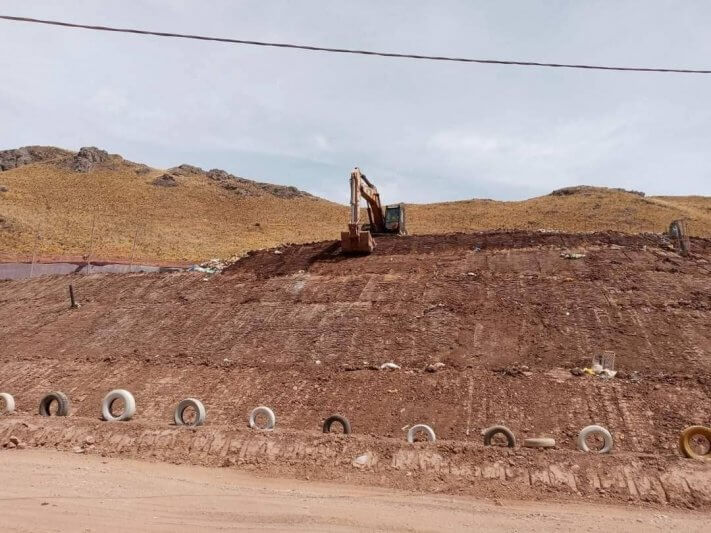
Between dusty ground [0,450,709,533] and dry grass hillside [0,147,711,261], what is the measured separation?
3072cm

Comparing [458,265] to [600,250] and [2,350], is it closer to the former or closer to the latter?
[600,250]

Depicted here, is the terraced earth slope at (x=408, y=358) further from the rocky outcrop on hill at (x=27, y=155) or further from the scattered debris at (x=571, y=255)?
the rocky outcrop on hill at (x=27, y=155)

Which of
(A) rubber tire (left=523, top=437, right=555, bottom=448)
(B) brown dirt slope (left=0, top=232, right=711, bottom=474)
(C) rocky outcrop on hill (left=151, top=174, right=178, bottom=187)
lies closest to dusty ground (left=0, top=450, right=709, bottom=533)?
(A) rubber tire (left=523, top=437, right=555, bottom=448)

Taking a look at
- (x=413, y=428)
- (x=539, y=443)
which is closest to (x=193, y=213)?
(x=413, y=428)

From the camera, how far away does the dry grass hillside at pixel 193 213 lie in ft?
137

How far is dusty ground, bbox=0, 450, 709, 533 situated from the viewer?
5223 mm

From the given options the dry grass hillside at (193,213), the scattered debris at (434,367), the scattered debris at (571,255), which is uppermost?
A: the dry grass hillside at (193,213)

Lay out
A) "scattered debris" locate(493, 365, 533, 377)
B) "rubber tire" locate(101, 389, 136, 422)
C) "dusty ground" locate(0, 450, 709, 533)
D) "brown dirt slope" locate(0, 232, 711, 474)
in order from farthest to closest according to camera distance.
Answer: "scattered debris" locate(493, 365, 533, 377) < "brown dirt slope" locate(0, 232, 711, 474) < "rubber tire" locate(101, 389, 136, 422) < "dusty ground" locate(0, 450, 709, 533)

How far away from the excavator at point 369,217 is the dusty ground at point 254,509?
48.2 feet

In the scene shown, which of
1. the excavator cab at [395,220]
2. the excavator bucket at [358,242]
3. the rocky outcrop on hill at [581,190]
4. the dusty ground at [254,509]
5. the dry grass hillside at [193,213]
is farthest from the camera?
the rocky outcrop on hill at [581,190]

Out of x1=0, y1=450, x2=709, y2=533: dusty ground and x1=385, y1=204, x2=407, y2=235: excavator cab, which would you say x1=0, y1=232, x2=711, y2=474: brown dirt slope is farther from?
x1=0, y1=450, x2=709, y2=533: dusty ground

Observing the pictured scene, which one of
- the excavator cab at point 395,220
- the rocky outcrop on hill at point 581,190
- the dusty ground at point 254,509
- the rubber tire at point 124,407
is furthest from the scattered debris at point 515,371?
the rocky outcrop on hill at point 581,190

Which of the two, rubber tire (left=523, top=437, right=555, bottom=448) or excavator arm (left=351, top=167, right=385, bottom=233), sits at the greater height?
excavator arm (left=351, top=167, right=385, bottom=233)

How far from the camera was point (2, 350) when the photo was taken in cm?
1714
